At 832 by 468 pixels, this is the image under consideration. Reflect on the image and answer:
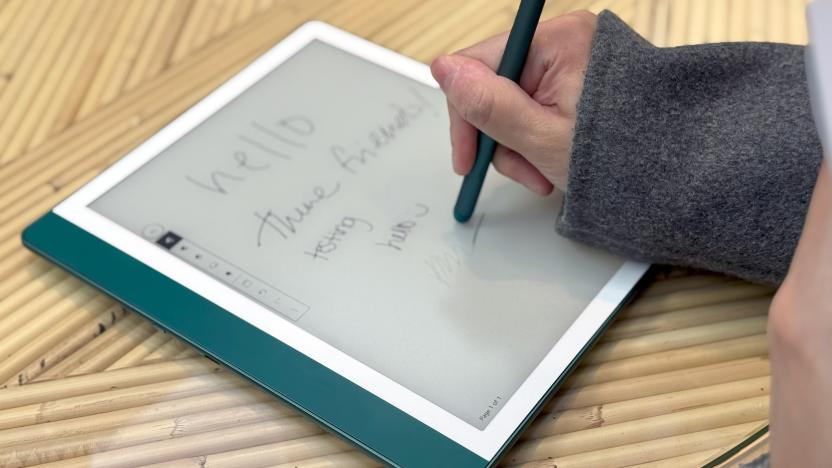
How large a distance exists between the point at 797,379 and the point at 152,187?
337mm

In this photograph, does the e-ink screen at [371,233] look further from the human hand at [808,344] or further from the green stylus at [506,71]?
the human hand at [808,344]

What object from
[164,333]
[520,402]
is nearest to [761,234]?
[520,402]

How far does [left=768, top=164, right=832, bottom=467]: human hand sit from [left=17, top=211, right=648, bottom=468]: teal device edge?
0.15 m

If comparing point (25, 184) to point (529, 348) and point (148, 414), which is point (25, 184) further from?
point (529, 348)

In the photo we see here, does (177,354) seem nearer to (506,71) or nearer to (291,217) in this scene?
(291,217)

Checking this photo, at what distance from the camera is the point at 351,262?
0.41m

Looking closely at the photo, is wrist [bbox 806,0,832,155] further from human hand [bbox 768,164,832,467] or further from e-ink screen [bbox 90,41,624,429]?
e-ink screen [bbox 90,41,624,429]

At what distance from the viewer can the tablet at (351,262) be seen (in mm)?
364

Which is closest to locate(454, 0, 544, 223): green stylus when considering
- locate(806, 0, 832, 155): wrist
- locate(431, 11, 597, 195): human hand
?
locate(431, 11, 597, 195): human hand

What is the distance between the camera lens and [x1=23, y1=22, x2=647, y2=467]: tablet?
1.19ft

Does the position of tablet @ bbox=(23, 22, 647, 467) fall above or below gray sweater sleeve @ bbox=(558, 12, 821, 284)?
below

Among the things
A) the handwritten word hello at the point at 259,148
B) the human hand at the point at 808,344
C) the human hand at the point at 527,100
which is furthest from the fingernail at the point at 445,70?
the human hand at the point at 808,344

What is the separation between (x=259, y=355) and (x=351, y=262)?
65mm

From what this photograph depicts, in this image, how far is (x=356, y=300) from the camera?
40 cm
